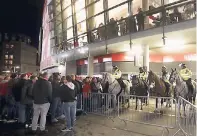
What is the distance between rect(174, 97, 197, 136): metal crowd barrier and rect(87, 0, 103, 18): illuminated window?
16737 millimetres

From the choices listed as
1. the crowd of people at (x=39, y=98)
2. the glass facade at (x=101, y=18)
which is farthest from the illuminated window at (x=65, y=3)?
the crowd of people at (x=39, y=98)

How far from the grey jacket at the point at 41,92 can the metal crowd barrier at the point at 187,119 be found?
425 centimetres

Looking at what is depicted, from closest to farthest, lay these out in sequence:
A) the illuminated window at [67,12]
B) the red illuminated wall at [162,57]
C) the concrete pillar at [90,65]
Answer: the red illuminated wall at [162,57], the concrete pillar at [90,65], the illuminated window at [67,12]

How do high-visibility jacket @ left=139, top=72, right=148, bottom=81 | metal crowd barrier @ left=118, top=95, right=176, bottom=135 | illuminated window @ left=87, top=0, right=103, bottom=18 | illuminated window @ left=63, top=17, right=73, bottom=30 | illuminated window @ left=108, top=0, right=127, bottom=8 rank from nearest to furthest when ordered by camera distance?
metal crowd barrier @ left=118, top=95, right=176, bottom=135
high-visibility jacket @ left=139, top=72, right=148, bottom=81
illuminated window @ left=108, top=0, right=127, bottom=8
illuminated window @ left=87, top=0, right=103, bottom=18
illuminated window @ left=63, top=17, right=73, bottom=30

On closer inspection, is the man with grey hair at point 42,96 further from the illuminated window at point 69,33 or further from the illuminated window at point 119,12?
the illuminated window at point 69,33

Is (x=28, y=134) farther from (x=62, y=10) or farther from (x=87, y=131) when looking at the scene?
(x=62, y=10)

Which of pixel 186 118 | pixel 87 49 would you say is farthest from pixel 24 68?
pixel 186 118

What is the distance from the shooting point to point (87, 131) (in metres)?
8.59

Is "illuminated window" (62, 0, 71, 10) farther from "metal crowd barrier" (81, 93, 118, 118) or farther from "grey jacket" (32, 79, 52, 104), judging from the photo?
"grey jacket" (32, 79, 52, 104)

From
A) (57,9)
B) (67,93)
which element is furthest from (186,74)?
(57,9)

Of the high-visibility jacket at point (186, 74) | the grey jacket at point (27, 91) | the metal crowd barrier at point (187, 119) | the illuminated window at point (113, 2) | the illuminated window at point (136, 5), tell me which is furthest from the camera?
the illuminated window at point (113, 2)

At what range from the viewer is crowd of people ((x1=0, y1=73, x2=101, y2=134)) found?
818 centimetres

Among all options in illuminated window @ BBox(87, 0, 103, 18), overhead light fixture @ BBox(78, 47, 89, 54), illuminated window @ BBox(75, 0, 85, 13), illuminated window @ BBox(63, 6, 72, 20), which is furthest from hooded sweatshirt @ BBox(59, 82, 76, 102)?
illuminated window @ BBox(63, 6, 72, 20)

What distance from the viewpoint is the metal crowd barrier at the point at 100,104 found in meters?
11.0
